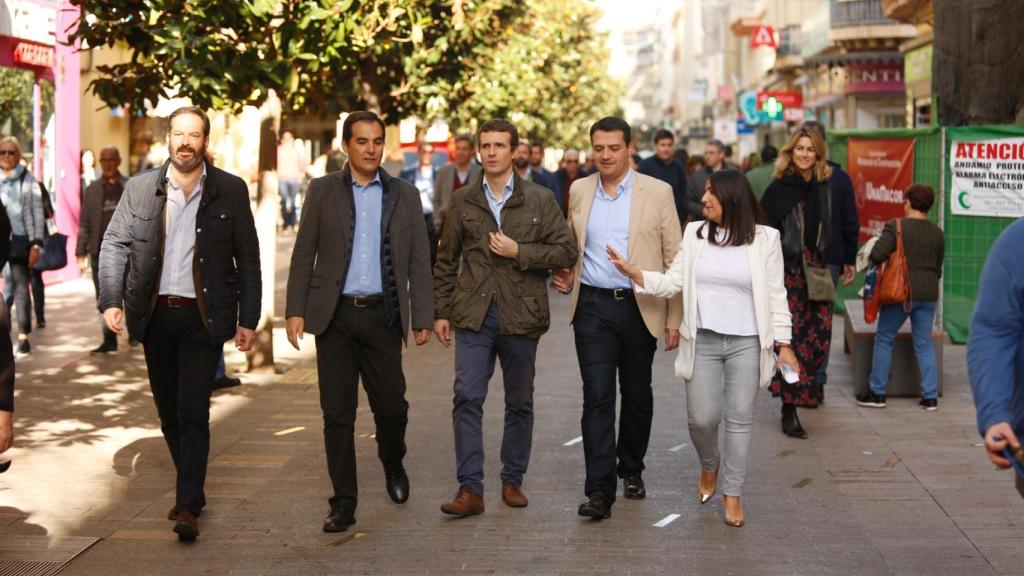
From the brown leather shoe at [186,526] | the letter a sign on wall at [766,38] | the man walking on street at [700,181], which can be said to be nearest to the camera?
the brown leather shoe at [186,526]

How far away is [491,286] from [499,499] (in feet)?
3.66

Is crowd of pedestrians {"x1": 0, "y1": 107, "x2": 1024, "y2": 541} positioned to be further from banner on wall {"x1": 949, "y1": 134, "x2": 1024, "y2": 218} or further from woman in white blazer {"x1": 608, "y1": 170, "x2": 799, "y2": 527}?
banner on wall {"x1": 949, "y1": 134, "x2": 1024, "y2": 218}

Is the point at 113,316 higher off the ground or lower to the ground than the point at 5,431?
higher

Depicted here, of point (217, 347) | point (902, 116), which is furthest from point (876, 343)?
point (902, 116)

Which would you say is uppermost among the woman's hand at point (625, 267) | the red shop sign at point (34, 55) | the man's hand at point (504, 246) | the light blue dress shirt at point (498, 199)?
the red shop sign at point (34, 55)

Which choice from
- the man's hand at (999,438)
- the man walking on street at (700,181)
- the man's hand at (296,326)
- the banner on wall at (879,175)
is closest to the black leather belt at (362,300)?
the man's hand at (296,326)

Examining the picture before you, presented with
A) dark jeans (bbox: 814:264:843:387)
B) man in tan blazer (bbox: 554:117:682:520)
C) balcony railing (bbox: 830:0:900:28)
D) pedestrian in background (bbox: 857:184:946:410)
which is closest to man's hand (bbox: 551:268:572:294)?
man in tan blazer (bbox: 554:117:682:520)

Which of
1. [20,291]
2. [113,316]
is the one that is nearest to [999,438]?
[113,316]

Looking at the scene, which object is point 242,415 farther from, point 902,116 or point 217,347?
point 902,116

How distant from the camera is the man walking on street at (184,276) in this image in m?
6.78

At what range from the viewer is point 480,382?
7262 millimetres

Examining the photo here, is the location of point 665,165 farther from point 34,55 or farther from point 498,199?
point 34,55

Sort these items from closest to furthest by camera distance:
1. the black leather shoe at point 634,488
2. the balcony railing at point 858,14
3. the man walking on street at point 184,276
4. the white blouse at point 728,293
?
the man walking on street at point 184,276
the white blouse at point 728,293
the black leather shoe at point 634,488
the balcony railing at point 858,14

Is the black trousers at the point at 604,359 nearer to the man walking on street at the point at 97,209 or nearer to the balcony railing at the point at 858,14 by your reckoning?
the man walking on street at the point at 97,209
